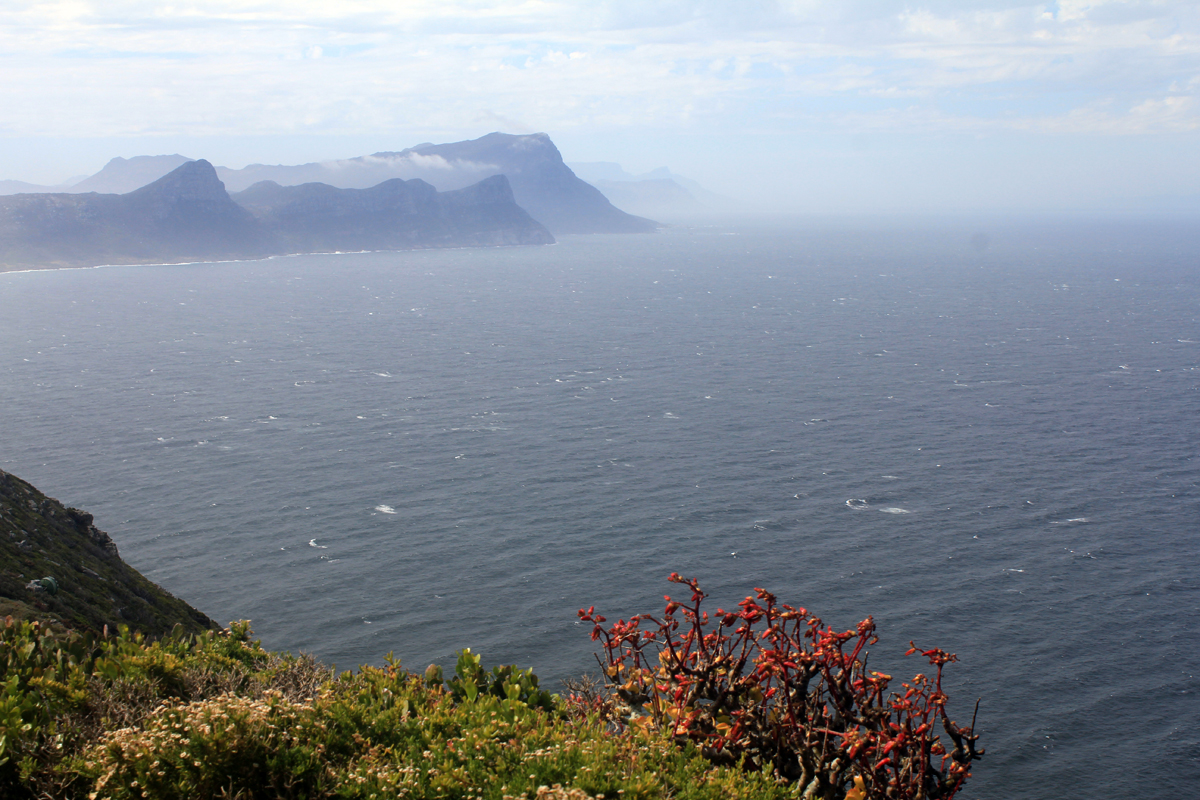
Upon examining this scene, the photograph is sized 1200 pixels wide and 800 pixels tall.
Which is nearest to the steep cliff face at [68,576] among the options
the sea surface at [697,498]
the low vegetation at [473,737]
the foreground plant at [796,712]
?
the sea surface at [697,498]

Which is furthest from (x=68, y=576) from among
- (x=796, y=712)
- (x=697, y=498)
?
(x=697, y=498)

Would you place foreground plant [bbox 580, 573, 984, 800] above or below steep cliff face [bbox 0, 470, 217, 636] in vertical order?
above

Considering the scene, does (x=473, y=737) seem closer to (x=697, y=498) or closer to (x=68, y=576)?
(x=68, y=576)

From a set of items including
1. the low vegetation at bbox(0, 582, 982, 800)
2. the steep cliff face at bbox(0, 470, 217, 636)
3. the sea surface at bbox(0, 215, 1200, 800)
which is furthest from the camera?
the sea surface at bbox(0, 215, 1200, 800)

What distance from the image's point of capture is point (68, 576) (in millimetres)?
40906

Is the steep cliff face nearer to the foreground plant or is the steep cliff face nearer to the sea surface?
the sea surface

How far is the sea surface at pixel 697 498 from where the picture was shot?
166 ft

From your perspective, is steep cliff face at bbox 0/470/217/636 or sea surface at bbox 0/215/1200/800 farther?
sea surface at bbox 0/215/1200/800

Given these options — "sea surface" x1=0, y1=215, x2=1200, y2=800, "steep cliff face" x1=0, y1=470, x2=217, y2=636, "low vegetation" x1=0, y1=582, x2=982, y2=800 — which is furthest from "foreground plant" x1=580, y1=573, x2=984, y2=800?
"sea surface" x1=0, y1=215, x2=1200, y2=800

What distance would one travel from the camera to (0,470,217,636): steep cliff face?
35125 mm

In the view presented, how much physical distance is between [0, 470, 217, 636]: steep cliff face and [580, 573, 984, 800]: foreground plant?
2562cm

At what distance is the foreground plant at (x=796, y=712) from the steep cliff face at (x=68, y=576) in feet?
84.0

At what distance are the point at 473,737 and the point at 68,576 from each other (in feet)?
121

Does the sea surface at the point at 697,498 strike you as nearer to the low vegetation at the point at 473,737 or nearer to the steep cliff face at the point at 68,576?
the steep cliff face at the point at 68,576
